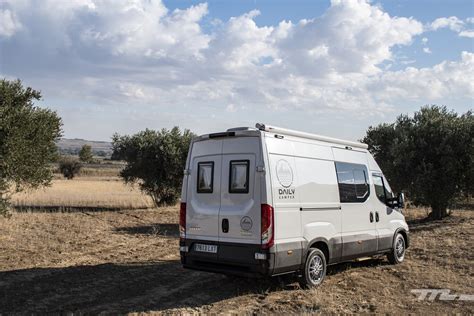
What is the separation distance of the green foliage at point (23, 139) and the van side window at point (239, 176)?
839cm

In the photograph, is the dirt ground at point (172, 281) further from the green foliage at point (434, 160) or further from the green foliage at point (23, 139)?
the green foliage at point (434, 160)

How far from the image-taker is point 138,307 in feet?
24.5

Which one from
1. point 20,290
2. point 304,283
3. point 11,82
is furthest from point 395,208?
point 11,82

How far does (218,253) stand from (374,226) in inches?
150

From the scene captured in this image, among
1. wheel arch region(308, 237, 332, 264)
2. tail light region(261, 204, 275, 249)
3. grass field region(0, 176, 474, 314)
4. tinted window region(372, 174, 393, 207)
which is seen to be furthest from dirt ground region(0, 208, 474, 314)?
tinted window region(372, 174, 393, 207)

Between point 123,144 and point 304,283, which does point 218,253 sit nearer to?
point 304,283

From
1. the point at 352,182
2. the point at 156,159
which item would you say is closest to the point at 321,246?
the point at 352,182

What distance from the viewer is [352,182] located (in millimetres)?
9711

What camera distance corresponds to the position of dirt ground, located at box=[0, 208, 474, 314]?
7502mm

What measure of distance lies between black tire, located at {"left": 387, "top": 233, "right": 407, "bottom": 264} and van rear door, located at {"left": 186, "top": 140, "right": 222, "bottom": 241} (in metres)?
4.63

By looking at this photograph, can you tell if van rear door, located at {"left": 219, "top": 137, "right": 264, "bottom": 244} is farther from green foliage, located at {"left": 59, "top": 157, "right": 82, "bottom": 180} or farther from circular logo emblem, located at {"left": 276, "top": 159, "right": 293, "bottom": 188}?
green foliage, located at {"left": 59, "top": 157, "right": 82, "bottom": 180}

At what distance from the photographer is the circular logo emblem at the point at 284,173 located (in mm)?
7969

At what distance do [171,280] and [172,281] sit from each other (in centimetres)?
8

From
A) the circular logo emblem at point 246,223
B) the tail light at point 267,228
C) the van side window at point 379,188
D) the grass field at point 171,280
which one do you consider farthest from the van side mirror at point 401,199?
the circular logo emblem at point 246,223
